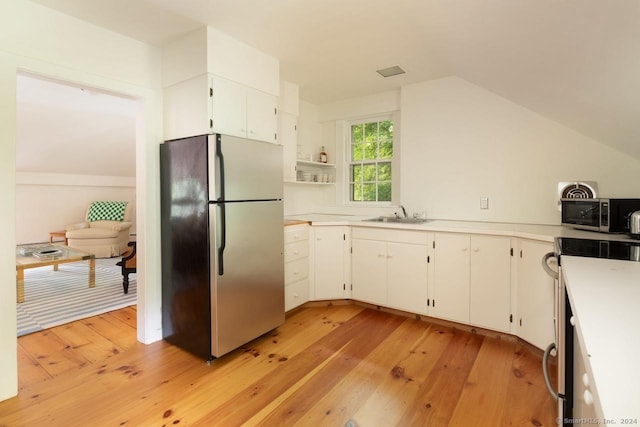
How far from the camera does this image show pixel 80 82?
7.29ft

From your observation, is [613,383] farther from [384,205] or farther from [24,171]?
[24,171]

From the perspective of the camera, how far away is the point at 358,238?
3361 millimetres

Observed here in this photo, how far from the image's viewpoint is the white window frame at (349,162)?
12.5 feet

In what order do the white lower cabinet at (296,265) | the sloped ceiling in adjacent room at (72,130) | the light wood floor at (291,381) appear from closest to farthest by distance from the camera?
1. the light wood floor at (291,381)
2. the white lower cabinet at (296,265)
3. the sloped ceiling in adjacent room at (72,130)

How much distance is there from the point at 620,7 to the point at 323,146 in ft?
10.9

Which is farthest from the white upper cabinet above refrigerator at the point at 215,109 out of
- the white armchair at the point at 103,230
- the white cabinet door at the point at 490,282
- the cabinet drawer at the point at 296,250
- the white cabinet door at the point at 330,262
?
the white armchair at the point at 103,230

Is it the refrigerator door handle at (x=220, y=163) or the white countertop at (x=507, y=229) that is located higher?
the refrigerator door handle at (x=220, y=163)

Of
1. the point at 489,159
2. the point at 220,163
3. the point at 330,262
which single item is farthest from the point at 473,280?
the point at 220,163

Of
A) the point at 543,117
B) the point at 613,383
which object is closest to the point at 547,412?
the point at 613,383

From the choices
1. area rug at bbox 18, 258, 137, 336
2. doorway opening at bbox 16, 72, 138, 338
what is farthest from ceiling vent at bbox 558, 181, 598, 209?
doorway opening at bbox 16, 72, 138, 338

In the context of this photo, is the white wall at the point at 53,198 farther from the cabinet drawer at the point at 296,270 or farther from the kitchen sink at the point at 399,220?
the kitchen sink at the point at 399,220

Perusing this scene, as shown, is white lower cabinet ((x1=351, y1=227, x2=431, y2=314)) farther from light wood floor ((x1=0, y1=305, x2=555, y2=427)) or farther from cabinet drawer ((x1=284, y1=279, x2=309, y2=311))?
cabinet drawer ((x1=284, y1=279, x2=309, y2=311))

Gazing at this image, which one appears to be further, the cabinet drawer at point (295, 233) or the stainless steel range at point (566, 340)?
the cabinet drawer at point (295, 233)

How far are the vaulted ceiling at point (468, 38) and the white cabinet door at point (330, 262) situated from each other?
64.9 inches
